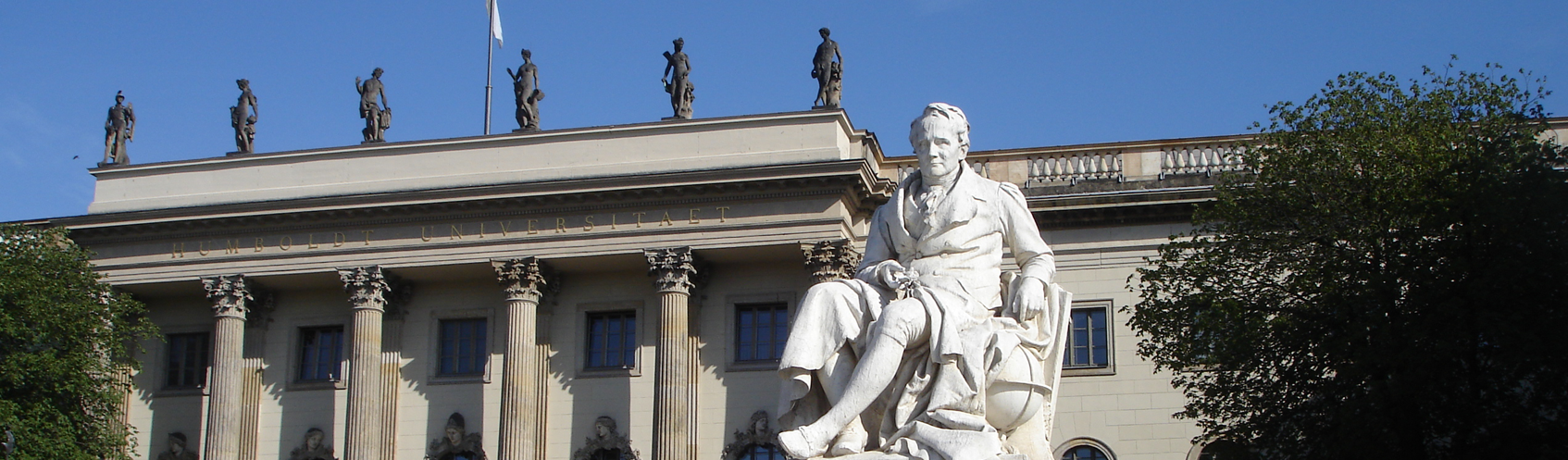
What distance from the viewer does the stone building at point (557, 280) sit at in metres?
33.2

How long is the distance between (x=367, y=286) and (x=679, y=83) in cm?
680

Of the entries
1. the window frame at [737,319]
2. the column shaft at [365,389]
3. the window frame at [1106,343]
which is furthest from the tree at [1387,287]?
the column shaft at [365,389]

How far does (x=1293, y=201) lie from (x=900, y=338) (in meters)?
16.3

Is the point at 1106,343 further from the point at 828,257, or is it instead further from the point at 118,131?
the point at 118,131

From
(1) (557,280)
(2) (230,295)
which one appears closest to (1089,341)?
(1) (557,280)

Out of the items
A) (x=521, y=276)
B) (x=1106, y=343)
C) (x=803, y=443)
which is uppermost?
(x=521, y=276)

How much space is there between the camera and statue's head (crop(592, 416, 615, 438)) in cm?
3422

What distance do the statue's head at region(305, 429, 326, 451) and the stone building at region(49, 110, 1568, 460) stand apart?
11cm

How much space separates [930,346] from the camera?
931cm

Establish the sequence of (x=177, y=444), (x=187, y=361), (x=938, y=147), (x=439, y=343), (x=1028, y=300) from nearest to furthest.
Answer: (x=1028, y=300), (x=938, y=147), (x=439, y=343), (x=177, y=444), (x=187, y=361)

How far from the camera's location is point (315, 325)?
121ft

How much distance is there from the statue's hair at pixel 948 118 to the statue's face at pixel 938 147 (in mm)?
11

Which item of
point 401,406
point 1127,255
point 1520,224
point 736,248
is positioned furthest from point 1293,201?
point 401,406

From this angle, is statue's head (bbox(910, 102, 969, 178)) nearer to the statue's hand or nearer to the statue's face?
the statue's face
